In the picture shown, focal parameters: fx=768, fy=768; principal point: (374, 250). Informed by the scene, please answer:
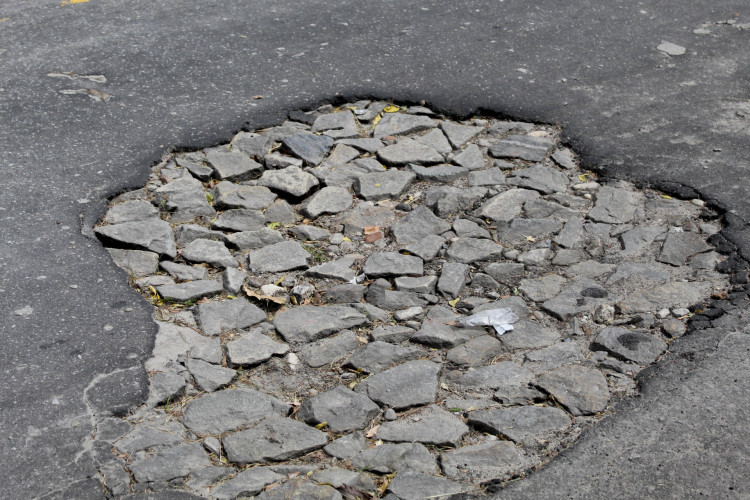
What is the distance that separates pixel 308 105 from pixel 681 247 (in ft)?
8.13

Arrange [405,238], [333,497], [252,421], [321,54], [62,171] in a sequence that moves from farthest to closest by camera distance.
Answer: [321,54] < [62,171] < [405,238] < [252,421] < [333,497]

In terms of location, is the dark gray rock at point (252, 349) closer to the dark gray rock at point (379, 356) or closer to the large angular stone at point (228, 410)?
the large angular stone at point (228, 410)

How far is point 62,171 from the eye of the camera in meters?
4.22

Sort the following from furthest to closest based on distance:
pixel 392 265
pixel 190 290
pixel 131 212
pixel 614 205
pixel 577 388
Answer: pixel 614 205 < pixel 131 212 < pixel 392 265 < pixel 190 290 < pixel 577 388

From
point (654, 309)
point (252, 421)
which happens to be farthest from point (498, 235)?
point (252, 421)

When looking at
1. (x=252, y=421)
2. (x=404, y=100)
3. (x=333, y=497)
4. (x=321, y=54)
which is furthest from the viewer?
(x=321, y=54)

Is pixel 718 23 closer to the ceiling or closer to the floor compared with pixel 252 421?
closer to the ceiling

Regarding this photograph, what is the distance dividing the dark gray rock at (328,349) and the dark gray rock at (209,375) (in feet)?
1.06

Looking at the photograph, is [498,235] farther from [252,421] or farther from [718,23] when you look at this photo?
[718,23]

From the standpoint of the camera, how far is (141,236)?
382cm

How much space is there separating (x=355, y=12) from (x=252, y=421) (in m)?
4.28

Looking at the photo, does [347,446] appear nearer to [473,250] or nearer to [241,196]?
[473,250]

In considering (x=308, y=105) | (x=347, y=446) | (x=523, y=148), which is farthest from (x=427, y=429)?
(x=308, y=105)

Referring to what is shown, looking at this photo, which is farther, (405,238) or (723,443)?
(405,238)
